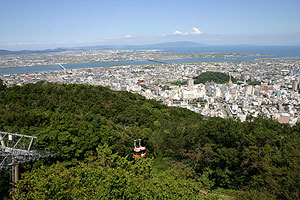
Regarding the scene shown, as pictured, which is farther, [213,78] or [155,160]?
[213,78]

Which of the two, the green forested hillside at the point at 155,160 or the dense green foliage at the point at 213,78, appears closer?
the green forested hillside at the point at 155,160

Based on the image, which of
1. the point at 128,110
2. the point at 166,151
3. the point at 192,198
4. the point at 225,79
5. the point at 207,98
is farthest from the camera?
the point at 225,79

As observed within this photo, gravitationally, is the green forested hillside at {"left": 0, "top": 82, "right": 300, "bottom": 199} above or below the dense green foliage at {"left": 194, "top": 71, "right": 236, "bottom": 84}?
above

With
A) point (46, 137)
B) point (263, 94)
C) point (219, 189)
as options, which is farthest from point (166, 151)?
point (263, 94)

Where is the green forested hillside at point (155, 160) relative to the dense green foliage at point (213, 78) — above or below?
above

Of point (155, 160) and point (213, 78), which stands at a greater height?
point (155, 160)

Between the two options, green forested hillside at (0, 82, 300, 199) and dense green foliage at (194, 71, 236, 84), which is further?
dense green foliage at (194, 71, 236, 84)

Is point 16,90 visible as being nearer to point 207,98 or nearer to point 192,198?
point 192,198

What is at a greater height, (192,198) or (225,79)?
(192,198)
